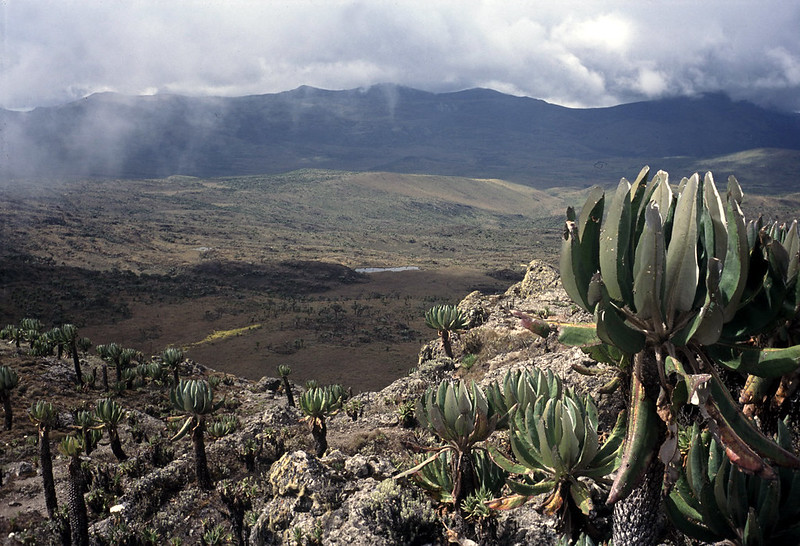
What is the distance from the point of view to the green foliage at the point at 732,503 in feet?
8.80

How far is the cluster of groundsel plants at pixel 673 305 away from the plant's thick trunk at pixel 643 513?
0.7 inches

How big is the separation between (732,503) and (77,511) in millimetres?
7492

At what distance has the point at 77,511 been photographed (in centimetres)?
668

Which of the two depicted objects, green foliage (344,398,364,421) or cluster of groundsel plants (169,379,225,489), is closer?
cluster of groundsel plants (169,379,225,489)

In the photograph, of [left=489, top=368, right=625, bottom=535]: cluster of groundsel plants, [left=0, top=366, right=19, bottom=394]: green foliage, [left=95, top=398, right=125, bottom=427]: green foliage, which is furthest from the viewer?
[left=0, top=366, right=19, bottom=394]: green foliage

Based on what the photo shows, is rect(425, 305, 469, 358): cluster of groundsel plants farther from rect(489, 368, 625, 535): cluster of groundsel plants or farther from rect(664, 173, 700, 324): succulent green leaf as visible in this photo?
rect(664, 173, 700, 324): succulent green leaf

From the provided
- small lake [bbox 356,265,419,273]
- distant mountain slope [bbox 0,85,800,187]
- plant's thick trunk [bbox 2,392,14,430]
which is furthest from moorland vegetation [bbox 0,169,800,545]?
distant mountain slope [bbox 0,85,800,187]

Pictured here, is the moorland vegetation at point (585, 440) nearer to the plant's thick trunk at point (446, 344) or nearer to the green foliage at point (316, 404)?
the green foliage at point (316, 404)

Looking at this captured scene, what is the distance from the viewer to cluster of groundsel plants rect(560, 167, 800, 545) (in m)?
2.04

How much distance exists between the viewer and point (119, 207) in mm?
76250

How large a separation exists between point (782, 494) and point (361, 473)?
350 cm

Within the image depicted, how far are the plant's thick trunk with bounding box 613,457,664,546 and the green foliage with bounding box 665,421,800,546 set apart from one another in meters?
0.31

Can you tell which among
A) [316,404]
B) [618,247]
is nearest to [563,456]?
[618,247]

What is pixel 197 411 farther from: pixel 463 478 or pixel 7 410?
pixel 7 410
